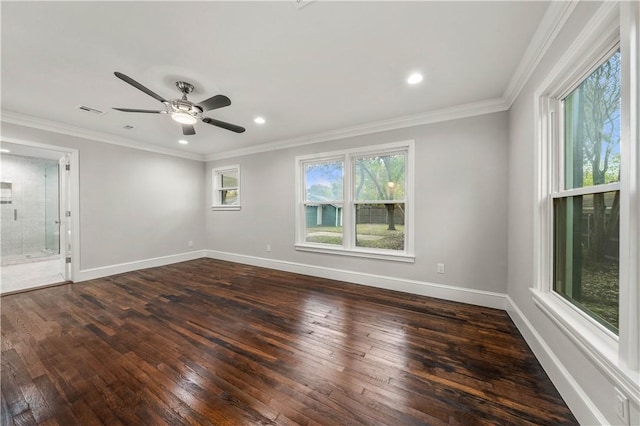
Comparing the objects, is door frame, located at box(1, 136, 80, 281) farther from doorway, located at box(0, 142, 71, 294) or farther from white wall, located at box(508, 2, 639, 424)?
white wall, located at box(508, 2, 639, 424)

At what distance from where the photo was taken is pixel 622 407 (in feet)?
3.28

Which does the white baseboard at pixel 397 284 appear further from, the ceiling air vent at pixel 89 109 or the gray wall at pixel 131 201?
the ceiling air vent at pixel 89 109

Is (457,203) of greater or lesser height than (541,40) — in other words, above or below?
below

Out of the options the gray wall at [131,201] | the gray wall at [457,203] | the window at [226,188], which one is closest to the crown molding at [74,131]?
the gray wall at [131,201]

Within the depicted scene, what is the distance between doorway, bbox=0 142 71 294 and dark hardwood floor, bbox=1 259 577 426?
277cm

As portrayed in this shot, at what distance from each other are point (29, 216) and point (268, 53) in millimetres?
7976

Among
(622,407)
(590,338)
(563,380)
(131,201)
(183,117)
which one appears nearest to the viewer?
(622,407)

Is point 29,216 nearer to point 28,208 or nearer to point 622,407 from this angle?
point 28,208

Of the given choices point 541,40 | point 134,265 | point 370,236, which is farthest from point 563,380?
point 134,265

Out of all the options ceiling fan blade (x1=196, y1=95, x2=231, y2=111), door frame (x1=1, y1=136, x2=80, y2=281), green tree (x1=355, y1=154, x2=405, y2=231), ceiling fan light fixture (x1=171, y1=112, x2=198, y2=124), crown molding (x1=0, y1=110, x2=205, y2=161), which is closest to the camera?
ceiling fan blade (x1=196, y1=95, x2=231, y2=111)

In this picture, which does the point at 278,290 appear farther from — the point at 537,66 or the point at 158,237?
the point at 537,66

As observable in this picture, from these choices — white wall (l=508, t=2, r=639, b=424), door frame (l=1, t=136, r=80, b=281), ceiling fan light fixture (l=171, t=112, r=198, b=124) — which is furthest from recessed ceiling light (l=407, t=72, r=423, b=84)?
door frame (l=1, t=136, r=80, b=281)

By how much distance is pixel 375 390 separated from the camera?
1.55 metres

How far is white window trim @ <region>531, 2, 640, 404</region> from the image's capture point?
937 millimetres
